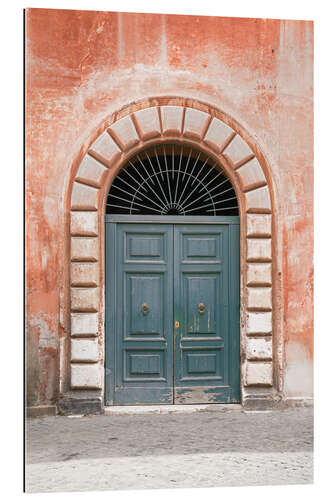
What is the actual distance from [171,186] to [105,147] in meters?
0.77

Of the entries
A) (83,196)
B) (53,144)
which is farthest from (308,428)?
(53,144)

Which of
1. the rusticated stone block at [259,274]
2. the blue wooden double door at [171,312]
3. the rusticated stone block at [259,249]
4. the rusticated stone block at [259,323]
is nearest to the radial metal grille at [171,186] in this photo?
the blue wooden double door at [171,312]

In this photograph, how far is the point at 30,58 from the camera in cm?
602

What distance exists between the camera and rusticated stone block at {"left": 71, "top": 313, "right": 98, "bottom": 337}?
238 inches

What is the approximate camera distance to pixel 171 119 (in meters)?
6.25

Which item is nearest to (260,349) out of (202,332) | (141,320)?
(202,332)

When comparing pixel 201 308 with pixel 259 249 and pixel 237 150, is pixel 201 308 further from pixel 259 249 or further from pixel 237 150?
pixel 237 150

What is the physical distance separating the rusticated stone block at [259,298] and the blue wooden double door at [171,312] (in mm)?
201

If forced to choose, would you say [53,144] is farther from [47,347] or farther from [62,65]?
[47,347]

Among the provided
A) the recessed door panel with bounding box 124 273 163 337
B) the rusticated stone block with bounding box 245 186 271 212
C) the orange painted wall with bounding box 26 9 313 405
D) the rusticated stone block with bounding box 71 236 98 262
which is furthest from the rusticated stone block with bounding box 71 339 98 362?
the rusticated stone block with bounding box 245 186 271 212

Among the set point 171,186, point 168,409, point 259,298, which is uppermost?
point 171,186

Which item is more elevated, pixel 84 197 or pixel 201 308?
pixel 84 197

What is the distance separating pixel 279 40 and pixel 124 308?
298 centimetres

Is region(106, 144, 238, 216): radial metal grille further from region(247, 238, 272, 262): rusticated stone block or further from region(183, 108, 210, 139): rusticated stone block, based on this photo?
region(247, 238, 272, 262): rusticated stone block
